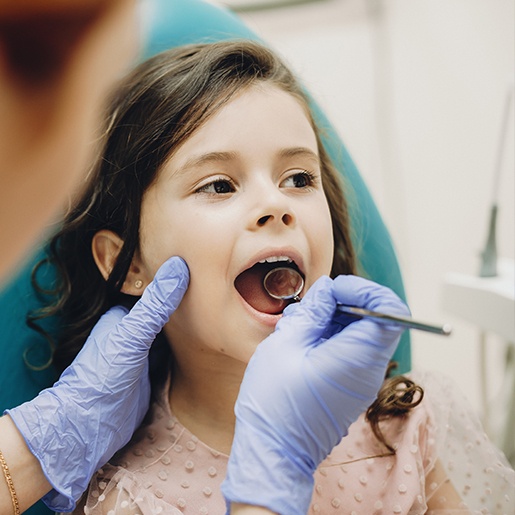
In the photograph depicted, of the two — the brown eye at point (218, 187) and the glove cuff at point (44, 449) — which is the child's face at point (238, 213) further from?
the glove cuff at point (44, 449)

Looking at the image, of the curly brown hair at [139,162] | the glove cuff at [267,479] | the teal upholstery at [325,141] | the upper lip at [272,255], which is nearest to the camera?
the glove cuff at [267,479]

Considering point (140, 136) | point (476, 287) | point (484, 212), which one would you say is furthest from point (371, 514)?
point (484, 212)

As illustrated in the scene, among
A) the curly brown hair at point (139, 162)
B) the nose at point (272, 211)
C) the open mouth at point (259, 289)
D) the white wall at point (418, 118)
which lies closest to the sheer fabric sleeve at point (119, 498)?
the curly brown hair at point (139, 162)

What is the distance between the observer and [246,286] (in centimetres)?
92

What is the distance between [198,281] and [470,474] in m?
0.50

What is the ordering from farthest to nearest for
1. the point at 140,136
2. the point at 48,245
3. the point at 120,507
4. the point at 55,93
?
the point at 48,245 → the point at 140,136 → the point at 120,507 → the point at 55,93

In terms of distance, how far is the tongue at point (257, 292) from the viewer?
2.98ft

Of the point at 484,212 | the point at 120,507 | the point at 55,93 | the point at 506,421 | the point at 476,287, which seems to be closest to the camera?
the point at 55,93

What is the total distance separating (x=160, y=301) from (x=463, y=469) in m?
0.52

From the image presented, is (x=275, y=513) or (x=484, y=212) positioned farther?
(x=484, y=212)

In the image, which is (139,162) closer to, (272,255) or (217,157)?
(217,157)

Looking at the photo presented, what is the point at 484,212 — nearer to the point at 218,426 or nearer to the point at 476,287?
the point at 476,287

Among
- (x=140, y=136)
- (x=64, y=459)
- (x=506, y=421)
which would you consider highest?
(x=140, y=136)

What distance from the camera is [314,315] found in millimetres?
748
